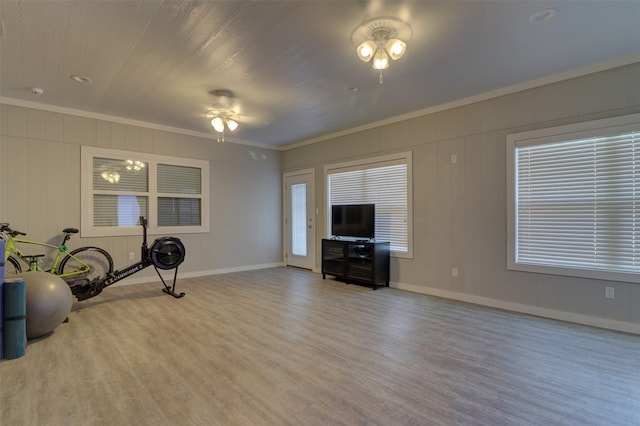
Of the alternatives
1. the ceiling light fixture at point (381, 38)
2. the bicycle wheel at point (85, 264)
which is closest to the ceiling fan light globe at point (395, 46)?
the ceiling light fixture at point (381, 38)

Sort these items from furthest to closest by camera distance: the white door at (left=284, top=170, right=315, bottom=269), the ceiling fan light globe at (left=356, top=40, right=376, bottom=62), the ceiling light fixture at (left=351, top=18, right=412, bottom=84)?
the white door at (left=284, top=170, right=315, bottom=269), the ceiling fan light globe at (left=356, top=40, right=376, bottom=62), the ceiling light fixture at (left=351, top=18, right=412, bottom=84)

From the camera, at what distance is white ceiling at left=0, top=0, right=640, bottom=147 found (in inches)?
99.5

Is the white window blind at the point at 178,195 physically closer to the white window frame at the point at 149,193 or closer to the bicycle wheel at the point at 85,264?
the white window frame at the point at 149,193

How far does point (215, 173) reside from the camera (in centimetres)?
650

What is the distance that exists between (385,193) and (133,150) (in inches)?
175

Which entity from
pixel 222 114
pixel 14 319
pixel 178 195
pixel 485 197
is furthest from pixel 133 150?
pixel 485 197

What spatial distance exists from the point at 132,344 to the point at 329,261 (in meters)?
3.61

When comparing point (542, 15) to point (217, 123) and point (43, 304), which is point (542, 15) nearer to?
point (217, 123)

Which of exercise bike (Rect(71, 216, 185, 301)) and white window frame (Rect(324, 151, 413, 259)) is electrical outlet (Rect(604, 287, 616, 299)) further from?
exercise bike (Rect(71, 216, 185, 301))

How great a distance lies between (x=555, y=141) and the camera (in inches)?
147

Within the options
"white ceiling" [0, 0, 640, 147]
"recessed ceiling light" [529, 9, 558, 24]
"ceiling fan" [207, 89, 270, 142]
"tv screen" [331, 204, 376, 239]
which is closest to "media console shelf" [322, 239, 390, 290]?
"tv screen" [331, 204, 376, 239]

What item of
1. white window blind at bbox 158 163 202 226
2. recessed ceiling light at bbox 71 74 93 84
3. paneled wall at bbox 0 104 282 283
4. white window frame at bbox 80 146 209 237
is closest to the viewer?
recessed ceiling light at bbox 71 74 93 84

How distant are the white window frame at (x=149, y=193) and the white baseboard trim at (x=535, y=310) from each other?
4.17 metres

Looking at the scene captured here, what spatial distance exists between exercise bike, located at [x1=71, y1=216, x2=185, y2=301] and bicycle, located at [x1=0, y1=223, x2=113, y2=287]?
139 mm
